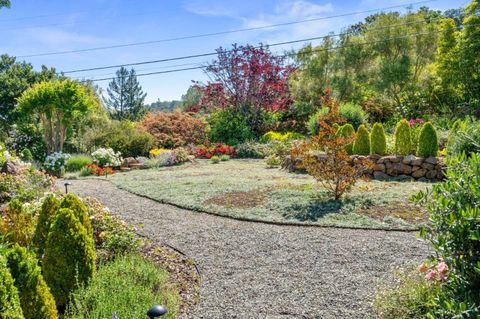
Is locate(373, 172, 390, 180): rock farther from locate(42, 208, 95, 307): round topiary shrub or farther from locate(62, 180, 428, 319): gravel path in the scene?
locate(42, 208, 95, 307): round topiary shrub

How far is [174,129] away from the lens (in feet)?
56.0

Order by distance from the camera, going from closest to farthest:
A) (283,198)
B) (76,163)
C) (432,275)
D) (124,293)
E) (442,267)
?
1. (442,267)
2. (432,275)
3. (124,293)
4. (283,198)
5. (76,163)

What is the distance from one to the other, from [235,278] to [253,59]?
15.1m

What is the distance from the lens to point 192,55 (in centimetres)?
1875

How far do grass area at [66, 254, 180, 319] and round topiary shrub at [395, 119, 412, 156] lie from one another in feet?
23.7

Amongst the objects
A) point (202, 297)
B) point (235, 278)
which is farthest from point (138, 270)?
point (235, 278)

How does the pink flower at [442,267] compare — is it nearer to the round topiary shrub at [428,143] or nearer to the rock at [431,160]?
the rock at [431,160]

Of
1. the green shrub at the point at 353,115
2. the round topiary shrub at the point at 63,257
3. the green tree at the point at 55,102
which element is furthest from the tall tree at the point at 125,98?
the round topiary shrub at the point at 63,257

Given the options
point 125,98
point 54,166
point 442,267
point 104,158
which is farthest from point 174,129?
point 125,98

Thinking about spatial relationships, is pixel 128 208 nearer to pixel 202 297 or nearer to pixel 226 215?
pixel 226 215

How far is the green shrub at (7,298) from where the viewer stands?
200cm

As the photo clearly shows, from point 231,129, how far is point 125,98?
111ft

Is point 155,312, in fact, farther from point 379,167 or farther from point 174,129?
point 174,129

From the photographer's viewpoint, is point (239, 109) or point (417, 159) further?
point (239, 109)
